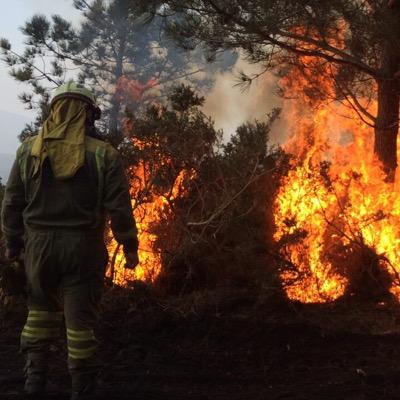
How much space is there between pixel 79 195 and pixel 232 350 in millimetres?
2282

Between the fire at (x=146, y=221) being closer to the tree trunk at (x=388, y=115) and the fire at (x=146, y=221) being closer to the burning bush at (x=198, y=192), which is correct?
the burning bush at (x=198, y=192)

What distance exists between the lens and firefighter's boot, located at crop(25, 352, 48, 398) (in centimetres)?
360

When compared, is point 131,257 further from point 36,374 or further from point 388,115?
point 388,115

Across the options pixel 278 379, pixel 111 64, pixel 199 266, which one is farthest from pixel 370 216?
pixel 111 64

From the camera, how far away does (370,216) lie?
6.66 meters

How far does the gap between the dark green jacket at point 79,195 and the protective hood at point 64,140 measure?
53 mm

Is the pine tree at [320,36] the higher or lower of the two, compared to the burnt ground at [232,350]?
higher

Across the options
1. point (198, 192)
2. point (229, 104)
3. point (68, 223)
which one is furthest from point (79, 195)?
point (229, 104)

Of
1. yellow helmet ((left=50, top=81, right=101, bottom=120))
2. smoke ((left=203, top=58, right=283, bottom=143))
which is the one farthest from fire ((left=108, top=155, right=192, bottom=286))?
smoke ((left=203, top=58, right=283, bottom=143))

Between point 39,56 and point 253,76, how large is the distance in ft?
22.4

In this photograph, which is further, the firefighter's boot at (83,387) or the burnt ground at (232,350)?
the burnt ground at (232,350)

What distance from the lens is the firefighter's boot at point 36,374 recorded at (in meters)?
3.60

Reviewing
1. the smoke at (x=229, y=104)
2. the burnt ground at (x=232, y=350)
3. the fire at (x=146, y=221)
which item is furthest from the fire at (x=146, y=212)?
the smoke at (x=229, y=104)

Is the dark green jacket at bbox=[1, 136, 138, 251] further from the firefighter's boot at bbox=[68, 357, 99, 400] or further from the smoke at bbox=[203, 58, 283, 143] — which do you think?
the smoke at bbox=[203, 58, 283, 143]
